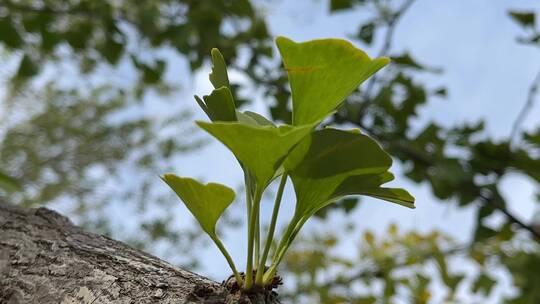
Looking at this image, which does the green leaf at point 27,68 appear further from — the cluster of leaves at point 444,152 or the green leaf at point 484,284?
the green leaf at point 484,284

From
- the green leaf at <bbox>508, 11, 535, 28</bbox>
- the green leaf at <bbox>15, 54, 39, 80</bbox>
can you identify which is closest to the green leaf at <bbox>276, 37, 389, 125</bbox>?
the green leaf at <bbox>508, 11, 535, 28</bbox>

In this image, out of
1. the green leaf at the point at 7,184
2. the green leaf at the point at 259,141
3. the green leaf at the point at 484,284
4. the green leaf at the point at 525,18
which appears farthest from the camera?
the green leaf at the point at 484,284

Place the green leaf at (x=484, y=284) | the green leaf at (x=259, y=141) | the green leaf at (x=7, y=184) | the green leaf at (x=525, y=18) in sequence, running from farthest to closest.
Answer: the green leaf at (x=484, y=284) < the green leaf at (x=525, y=18) < the green leaf at (x=7, y=184) < the green leaf at (x=259, y=141)

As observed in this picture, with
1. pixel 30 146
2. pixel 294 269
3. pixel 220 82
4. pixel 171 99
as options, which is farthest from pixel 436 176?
pixel 30 146

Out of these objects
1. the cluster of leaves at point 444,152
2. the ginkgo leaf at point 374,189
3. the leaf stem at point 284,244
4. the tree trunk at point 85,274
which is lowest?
the cluster of leaves at point 444,152

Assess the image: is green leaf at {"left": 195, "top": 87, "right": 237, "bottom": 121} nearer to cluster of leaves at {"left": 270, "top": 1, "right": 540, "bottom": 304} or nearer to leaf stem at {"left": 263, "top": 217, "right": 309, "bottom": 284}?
leaf stem at {"left": 263, "top": 217, "right": 309, "bottom": 284}

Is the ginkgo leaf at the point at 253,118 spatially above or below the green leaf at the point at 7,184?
above

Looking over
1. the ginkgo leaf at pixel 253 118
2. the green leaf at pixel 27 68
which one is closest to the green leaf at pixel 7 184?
the ginkgo leaf at pixel 253 118

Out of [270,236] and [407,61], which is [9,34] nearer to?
[407,61]
